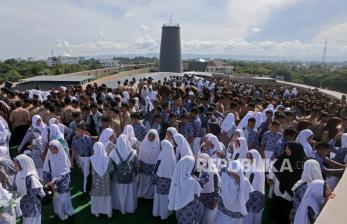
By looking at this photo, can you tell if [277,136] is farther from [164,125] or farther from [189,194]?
[189,194]

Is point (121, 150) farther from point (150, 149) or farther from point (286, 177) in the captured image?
point (286, 177)

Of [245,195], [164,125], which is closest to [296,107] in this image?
[164,125]

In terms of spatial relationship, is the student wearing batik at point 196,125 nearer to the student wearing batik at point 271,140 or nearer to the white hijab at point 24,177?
the student wearing batik at point 271,140

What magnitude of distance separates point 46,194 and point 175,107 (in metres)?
4.88

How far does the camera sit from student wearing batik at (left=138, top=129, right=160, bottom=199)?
6465 mm

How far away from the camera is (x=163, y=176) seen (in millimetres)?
5949

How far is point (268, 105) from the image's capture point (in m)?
10.0

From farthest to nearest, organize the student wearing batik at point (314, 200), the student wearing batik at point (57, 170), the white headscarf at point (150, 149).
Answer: the white headscarf at point (150, 149) < the student wearing batik at point (57, 170) < the student wearing batik at point (314, 200)

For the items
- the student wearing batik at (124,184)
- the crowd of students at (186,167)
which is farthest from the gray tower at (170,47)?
the student wearing batik at (124,184)

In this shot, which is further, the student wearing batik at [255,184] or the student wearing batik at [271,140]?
the student wearing batik at [271,140]

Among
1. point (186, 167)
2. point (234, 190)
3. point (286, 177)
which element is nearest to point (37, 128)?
point (186, 167)

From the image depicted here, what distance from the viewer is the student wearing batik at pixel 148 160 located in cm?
646

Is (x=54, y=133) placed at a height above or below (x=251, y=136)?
above

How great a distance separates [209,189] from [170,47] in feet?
102
